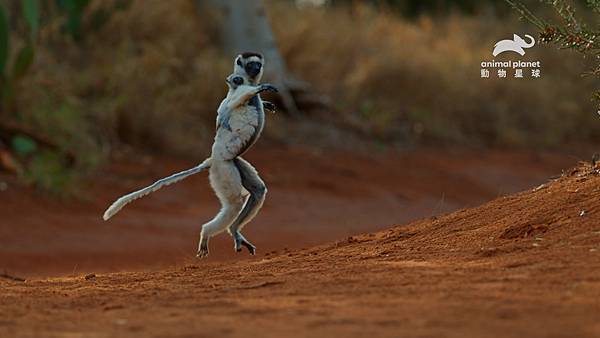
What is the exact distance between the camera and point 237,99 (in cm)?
629

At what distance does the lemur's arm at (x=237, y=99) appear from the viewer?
621 cm

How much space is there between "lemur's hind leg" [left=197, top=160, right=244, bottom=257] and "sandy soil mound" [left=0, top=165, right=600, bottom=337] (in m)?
0.24

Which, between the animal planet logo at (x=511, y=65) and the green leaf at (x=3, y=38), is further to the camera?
the animal planet logo at (x=511, y=65)

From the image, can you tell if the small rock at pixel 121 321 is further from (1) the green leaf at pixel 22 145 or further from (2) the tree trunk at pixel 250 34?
(2) the tree trunk at pixel 250 34

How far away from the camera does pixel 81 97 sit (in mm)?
13961

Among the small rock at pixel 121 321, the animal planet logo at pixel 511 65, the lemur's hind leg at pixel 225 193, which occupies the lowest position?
the small rock at pixel 121 321

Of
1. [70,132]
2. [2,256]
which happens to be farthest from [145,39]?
[2,256]

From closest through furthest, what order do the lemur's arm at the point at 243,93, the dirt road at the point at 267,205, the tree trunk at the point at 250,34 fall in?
1. the lemur's arm at the point at 243,93
2. the dirt road at the point at 267,205
3. the tree trunk at the point at 250,34

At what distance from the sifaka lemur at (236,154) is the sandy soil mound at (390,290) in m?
0.31

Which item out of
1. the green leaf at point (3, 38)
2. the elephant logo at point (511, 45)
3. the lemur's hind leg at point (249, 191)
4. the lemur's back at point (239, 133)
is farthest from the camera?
the elephant logo at point (511, 45)

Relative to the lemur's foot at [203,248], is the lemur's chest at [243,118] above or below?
above

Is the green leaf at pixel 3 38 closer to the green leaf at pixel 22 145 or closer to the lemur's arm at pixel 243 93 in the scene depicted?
the green leaf at pixel 22 145

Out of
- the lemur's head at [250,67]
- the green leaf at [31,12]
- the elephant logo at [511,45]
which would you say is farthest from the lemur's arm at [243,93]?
the elephant logo at [511,45]

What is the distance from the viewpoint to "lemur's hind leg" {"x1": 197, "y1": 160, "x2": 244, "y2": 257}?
20.8 feet
